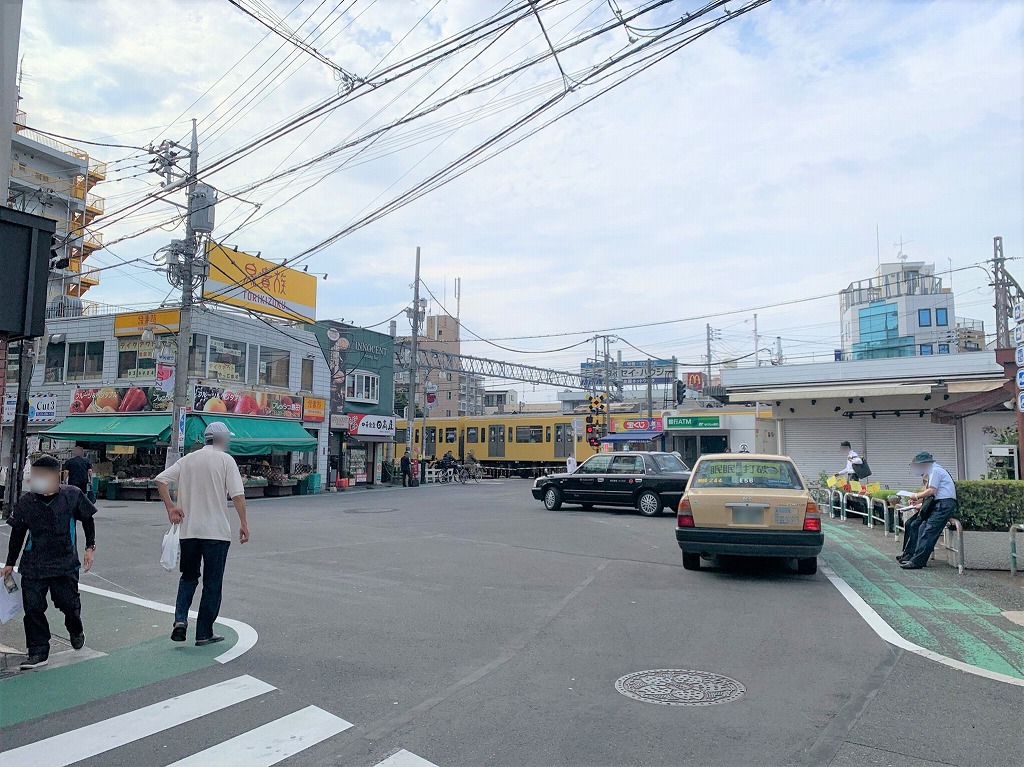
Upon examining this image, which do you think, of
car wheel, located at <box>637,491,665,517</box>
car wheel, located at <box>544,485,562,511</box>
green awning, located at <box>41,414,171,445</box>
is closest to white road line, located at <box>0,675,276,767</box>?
car wheel, located at <box>637,491,665,517</box>

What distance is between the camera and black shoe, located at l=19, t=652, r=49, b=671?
17.3 feet

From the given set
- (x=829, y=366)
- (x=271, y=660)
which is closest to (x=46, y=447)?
(x=271, y=660)

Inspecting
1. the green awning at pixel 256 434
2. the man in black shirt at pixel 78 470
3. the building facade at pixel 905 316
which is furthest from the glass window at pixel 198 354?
the building facade at pixel 905 316

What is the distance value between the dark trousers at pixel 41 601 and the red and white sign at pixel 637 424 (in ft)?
97.6

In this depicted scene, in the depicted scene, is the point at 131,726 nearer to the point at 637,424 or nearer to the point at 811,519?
the point at 811,519

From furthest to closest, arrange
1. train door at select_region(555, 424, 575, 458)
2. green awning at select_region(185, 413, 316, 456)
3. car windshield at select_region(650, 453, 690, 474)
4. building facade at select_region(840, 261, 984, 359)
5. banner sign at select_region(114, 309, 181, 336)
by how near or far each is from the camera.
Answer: building facade at select_region(840, 261, 984, 359), train door at select_region(555, 424, 575, 458), banner sign at select_region(114, 309, 181, 336), green awning at select_region(185, 413, 316, 456), car windshield at select_region(650, 453, 690, 474)

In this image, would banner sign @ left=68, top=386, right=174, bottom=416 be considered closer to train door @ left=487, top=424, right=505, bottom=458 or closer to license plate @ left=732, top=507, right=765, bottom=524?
train door @ left=487, top=424, right=505, bottom=458

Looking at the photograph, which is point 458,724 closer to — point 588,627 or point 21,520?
point 588,627

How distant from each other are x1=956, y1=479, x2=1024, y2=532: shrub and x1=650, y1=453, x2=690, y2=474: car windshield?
24.2ft

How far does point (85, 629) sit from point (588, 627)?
14.7ft

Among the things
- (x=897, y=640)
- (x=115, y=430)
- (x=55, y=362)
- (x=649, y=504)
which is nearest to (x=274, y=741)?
(x=897, y=640)

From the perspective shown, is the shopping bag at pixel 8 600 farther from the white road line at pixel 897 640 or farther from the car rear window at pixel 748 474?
the car rear window at pixel 748 474

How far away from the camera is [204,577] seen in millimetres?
5863

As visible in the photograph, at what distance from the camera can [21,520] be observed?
535 centimetres
